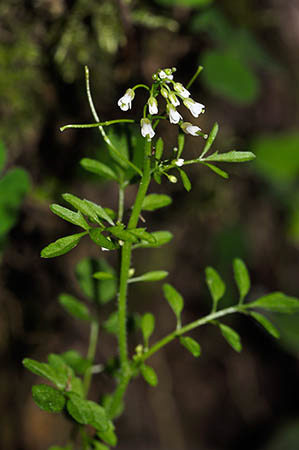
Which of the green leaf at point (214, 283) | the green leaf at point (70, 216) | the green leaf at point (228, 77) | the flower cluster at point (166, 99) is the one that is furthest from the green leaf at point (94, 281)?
the green leaf at point (228, 77)

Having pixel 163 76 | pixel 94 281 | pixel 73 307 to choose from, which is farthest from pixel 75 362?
pixel 163 76

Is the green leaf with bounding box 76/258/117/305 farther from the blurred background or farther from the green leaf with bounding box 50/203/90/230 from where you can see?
the green leaf with bounding box 50/203/90/230

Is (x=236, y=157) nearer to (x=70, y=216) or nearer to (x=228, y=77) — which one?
(x=70, y=216)

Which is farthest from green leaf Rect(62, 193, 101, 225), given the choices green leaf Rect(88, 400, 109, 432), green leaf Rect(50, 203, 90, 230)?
green leaf Rect(88, 400, 109, 432)

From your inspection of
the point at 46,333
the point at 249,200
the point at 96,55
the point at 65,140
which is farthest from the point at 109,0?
the point at 249,200

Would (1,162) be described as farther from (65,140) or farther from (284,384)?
(284,384)

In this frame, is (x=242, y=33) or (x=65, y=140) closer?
(x=65, y=140)
